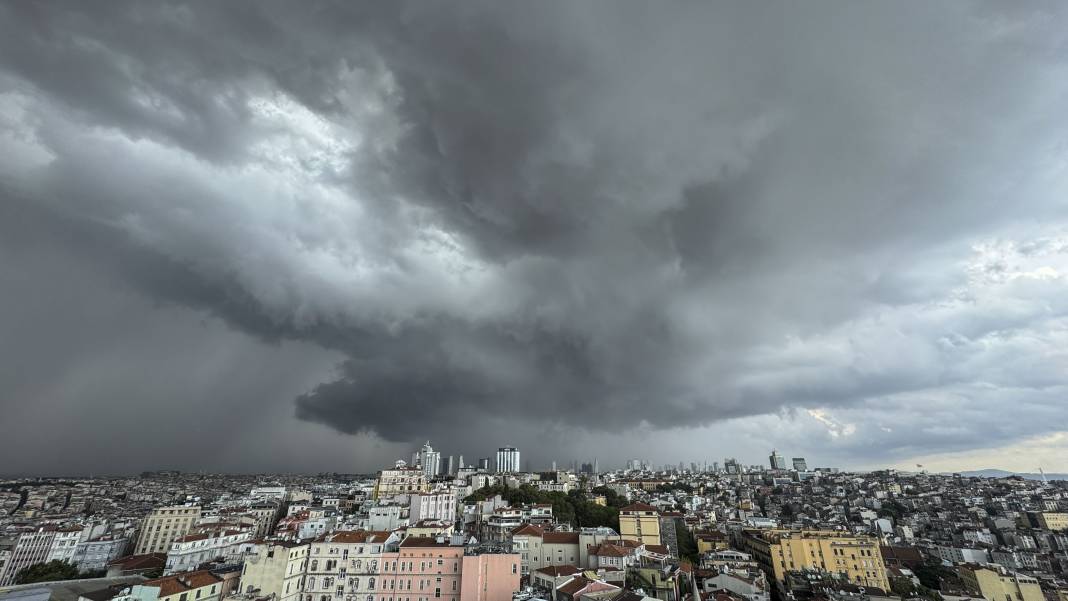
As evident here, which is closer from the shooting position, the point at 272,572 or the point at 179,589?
the point at 179,589

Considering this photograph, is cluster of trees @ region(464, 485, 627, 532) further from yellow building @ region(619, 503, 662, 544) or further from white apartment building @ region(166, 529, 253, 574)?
white apartment building @ region(166, 529, 253, 574)

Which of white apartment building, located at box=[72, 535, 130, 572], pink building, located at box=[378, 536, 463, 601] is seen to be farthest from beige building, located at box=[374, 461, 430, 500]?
pink building, located at box=[378, 536, 463, 601]

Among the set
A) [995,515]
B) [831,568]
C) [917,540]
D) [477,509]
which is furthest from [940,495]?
[477,509]

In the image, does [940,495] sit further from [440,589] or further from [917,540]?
[440,589]

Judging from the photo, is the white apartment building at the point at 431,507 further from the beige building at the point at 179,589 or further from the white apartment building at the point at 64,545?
the white apartment building at the point at 64,545

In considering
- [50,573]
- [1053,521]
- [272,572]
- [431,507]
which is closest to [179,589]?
[272,572]

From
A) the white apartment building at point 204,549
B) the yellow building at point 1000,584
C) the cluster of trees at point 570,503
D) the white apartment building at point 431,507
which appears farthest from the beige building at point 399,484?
the yellow building at point 1000,584

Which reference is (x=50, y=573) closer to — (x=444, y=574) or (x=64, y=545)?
(x=64, y=545)

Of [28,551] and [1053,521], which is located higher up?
[1053,521]
